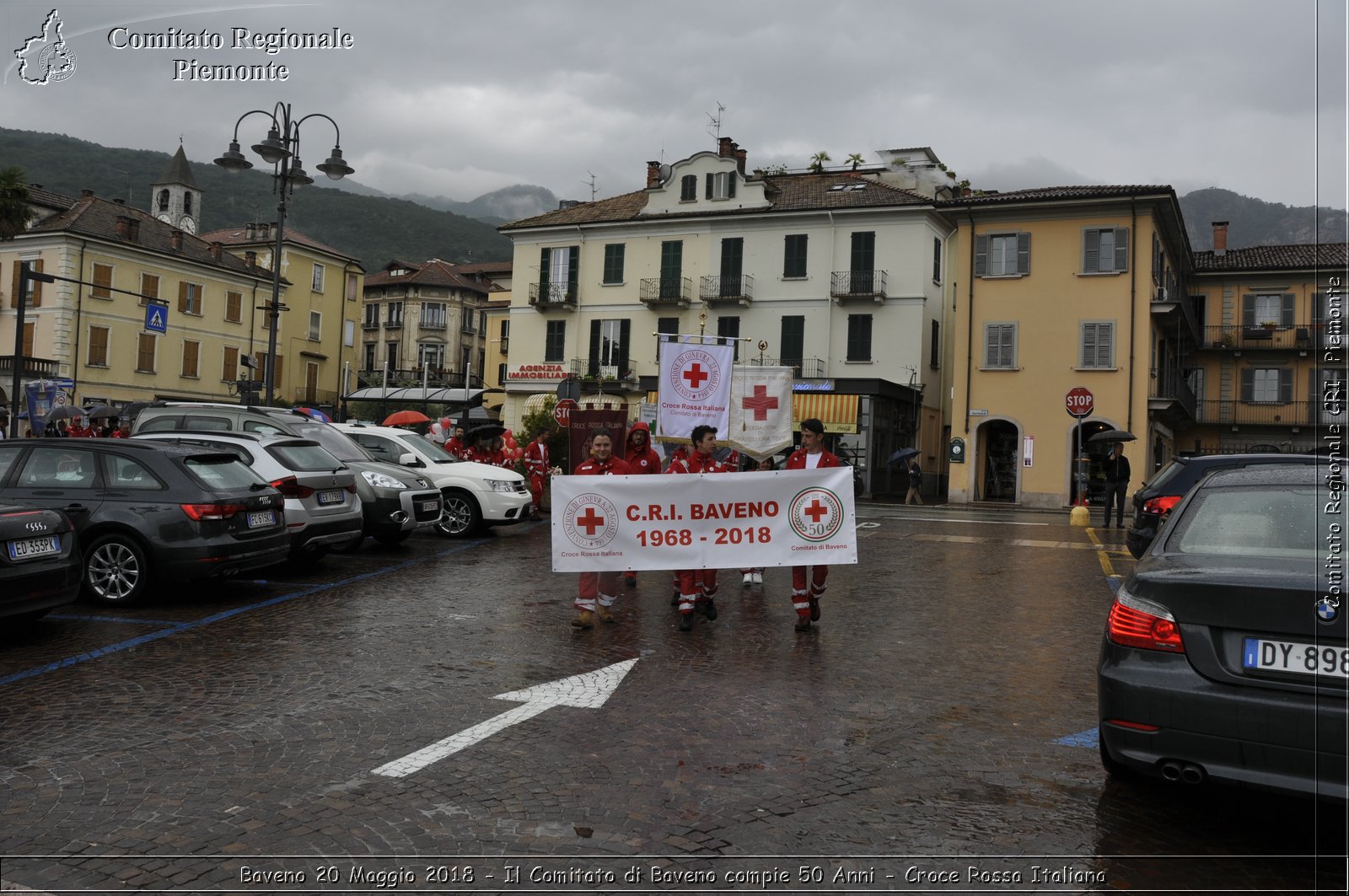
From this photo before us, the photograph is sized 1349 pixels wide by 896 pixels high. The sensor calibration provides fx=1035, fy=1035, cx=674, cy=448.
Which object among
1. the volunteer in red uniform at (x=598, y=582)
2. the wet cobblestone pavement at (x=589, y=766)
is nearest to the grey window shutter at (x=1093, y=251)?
the wet cobblestone pavement at (x=589, y=766)

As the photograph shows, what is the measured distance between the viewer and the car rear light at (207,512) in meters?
9.12

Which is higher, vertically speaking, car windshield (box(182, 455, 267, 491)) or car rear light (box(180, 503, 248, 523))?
car windshield (box(182, 455, 267, 491))

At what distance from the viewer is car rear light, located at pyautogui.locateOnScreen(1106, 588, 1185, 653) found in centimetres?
412

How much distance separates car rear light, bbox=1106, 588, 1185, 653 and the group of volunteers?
4463 mm

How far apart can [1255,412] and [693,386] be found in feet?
136

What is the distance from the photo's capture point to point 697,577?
10148 mm

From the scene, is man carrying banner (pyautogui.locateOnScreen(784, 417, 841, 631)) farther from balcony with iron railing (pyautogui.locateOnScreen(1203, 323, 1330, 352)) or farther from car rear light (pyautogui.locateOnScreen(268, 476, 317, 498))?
balcony with iron railing (pyautogui.locateOnScreen(1203, 323, 1330, 352))

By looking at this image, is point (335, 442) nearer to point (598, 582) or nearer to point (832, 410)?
point (598, 582)

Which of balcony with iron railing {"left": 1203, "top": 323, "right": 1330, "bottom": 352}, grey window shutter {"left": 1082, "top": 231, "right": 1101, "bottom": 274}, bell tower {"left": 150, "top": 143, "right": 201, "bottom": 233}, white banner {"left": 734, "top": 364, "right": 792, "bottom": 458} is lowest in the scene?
white banner {"left": 734, "top": 364, "right": 792, "bottom": 458}

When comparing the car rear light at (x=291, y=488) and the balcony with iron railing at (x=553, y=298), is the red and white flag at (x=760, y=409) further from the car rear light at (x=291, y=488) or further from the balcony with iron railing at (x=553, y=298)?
the balcony with iron railing at (x=553, y=298)

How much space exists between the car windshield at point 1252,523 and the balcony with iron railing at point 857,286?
3674 centimetres

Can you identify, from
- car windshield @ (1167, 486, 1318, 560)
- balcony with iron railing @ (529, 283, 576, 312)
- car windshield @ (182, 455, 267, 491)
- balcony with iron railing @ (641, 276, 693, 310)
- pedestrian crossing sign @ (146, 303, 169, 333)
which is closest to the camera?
car windshield @ (1167, 486, 1318, 560)

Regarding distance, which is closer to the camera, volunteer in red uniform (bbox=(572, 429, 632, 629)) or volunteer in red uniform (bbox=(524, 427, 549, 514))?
volunteer in red uniform (bbox=(572, 429, 632, 629))

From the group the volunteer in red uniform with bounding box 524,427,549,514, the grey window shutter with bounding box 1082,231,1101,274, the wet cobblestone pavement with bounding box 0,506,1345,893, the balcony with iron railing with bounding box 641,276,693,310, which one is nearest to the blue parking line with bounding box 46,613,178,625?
the wet cobblestone pavement with bounding box 0,506,1345,893
